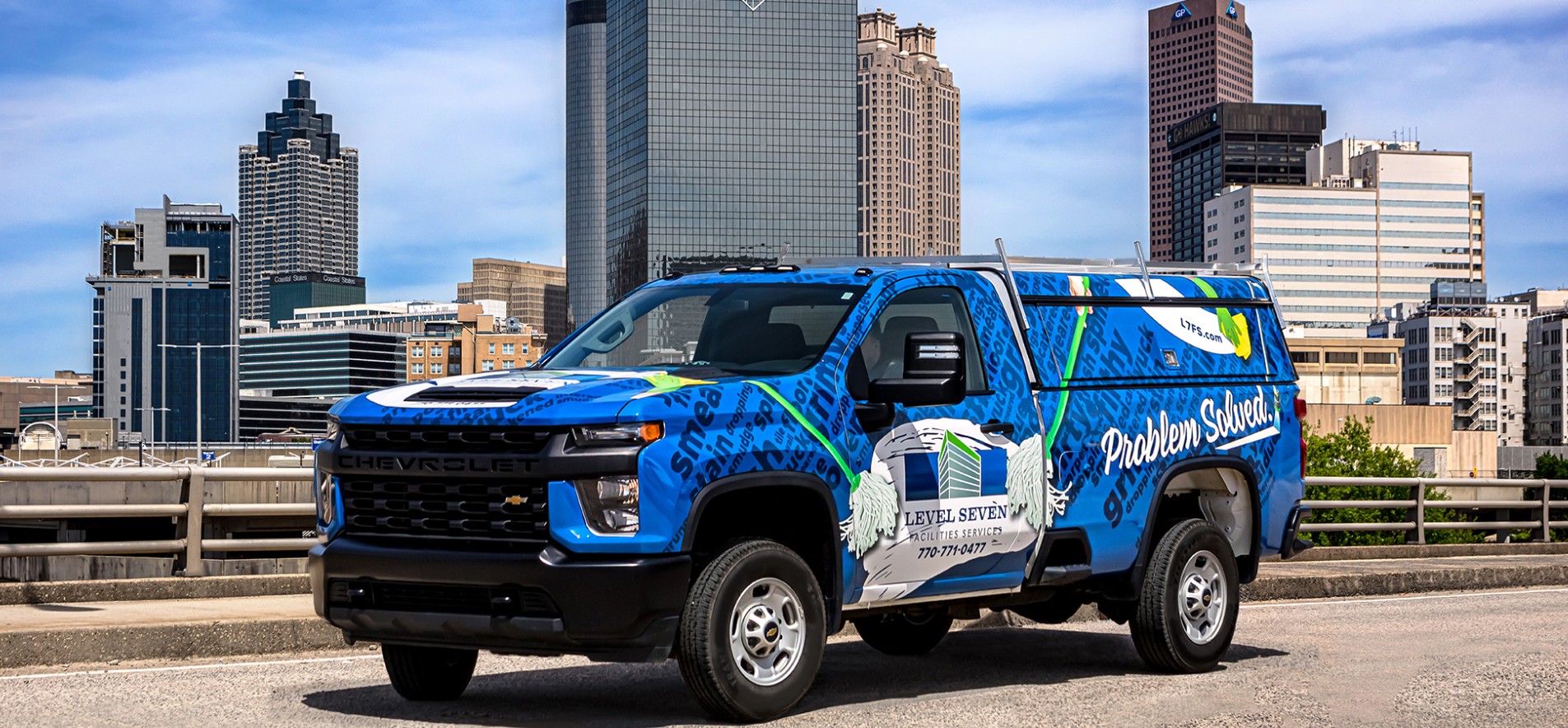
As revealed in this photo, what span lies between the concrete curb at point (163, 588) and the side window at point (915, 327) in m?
6.62

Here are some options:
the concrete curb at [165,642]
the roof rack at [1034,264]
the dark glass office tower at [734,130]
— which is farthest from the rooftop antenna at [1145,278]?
the dark glass office tower at [734,130]

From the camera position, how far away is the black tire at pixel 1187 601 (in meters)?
9.21

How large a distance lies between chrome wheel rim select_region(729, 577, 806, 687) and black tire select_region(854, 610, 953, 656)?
2.95 meters

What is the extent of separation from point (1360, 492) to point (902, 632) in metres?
28.1

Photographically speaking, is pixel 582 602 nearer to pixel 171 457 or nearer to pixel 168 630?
pixel 168 630

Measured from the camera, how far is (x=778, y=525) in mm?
7535

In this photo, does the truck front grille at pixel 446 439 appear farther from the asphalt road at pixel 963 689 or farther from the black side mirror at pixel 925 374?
the black side mirror at pixel 925 374

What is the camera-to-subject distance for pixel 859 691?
28.2 ft

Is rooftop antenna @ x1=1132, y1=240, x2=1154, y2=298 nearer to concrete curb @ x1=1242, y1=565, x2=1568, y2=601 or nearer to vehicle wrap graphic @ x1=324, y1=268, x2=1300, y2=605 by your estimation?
vehicle wrap graphic @ x1=324, y1=268, x2=1300, y2=605

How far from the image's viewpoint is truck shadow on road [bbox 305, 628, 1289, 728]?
7.72m

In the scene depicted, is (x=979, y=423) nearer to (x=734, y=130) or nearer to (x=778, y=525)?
(x=778, y=525)

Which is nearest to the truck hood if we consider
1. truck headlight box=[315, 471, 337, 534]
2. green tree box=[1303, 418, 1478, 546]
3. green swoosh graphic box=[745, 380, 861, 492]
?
green swoosh graphic box=[745, 380, 861, 492]

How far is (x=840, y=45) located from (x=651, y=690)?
180m

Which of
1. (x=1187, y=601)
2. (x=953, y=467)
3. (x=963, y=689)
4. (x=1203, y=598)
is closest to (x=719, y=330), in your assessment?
(x=953, y=467)
